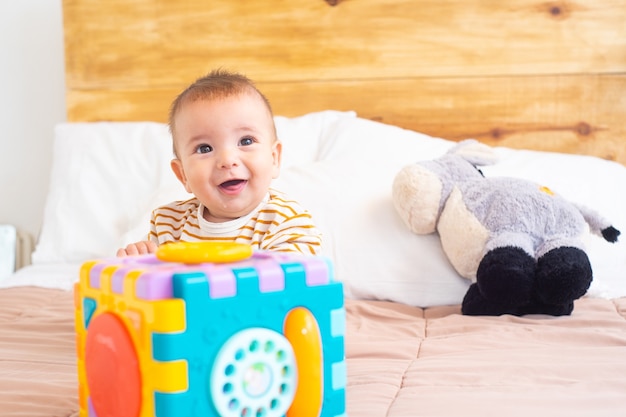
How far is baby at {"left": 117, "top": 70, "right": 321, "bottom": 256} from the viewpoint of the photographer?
3.55 ft

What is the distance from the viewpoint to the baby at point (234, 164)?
1.08 meters

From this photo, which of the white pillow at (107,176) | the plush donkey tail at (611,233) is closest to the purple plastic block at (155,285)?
the plush donkey tail at (611,233)

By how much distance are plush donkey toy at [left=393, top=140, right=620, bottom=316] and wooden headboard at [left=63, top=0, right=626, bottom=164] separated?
0.48 metres

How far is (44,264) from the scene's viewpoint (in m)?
1.94

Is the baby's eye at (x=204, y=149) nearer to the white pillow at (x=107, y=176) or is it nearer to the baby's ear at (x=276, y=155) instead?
the baby's ear at (x=276, y=155)

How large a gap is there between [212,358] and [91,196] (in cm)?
137

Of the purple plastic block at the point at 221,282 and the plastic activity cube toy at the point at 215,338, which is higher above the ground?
the purple plastic block at the point at 221,282

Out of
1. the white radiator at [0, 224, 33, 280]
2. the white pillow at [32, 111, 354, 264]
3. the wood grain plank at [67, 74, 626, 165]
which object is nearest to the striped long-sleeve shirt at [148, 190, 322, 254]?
the white pillow at [32, 111, 354, 264]

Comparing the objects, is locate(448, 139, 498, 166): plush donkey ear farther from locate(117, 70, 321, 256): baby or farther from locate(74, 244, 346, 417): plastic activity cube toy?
locate(74, 244, 346, 417): plastic activity cube toy

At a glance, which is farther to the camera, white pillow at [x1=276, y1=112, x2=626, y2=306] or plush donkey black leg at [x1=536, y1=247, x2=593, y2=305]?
white pillow at [x1=276, y1=112, x2=626, y2=306]

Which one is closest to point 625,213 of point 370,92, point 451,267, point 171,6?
point 451,267

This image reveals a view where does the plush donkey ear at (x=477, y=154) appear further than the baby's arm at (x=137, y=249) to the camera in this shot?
Yes

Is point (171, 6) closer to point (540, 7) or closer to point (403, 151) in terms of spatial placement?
point (403, 151)

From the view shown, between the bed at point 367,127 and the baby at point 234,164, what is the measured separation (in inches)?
7.9
